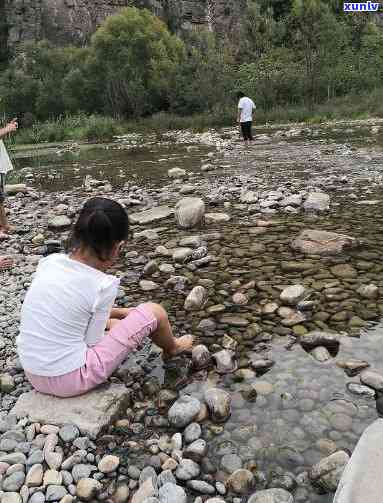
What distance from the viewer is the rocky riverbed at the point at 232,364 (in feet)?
6.30

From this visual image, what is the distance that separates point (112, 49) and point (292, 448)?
131 ft

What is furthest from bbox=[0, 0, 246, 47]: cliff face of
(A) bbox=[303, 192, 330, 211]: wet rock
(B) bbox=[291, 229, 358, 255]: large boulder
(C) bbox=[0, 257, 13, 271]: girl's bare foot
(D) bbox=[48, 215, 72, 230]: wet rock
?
(B) bbox=[291, 229, 358, 255]: large boulder

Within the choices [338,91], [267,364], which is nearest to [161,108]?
[338,91]

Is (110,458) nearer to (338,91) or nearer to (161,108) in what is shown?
(338,91)

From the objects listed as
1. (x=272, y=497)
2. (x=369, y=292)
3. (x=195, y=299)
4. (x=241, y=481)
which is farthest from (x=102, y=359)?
(x=369, y=292)

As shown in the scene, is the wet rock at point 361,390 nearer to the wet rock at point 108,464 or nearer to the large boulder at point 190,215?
the wet rock at point 108,464

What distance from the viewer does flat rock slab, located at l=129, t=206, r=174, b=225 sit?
6.08 metres

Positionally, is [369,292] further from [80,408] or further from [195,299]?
[80,408]

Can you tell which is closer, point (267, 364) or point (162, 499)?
point (162, 499)

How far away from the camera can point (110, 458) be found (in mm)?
2021

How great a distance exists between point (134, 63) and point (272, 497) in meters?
39.0

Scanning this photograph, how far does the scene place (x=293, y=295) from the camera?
11.0 ft

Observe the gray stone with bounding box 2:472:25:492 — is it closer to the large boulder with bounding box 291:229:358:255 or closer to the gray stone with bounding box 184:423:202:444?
the gray stone with bounding box 184:423:202:444

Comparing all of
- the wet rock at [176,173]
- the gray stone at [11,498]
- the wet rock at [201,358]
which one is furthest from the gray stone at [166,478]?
the wet rock at [176,173]
